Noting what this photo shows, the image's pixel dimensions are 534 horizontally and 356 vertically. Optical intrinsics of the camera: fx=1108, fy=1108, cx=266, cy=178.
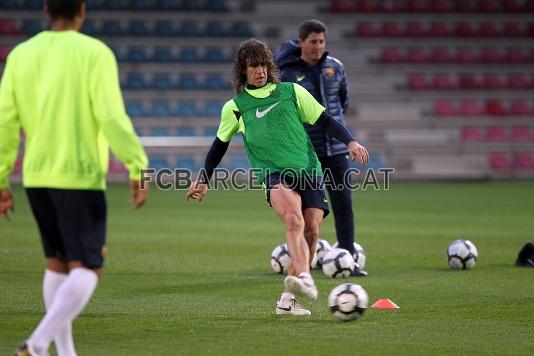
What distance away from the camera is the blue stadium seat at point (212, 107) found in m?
34.4

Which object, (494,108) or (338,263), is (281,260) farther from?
(494,108)

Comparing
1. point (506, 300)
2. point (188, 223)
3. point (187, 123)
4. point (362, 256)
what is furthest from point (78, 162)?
point (187, 123)

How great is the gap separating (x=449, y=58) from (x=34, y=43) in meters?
32.5

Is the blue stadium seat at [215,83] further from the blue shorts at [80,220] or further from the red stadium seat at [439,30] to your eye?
the blue shorts at [80,220]

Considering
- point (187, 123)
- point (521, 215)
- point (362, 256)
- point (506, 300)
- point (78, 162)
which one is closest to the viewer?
point (78, 162)

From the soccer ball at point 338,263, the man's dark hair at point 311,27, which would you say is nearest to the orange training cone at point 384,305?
the soccer ball at point 338,263

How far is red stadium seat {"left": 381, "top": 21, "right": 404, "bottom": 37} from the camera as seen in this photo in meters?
37.7

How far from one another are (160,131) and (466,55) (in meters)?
11.2

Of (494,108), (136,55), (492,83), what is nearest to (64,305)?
(136,55)

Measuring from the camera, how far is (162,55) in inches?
1403

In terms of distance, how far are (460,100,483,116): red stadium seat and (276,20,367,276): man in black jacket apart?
986 inches

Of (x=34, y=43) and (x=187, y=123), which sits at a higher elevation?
(x=34, y=43)

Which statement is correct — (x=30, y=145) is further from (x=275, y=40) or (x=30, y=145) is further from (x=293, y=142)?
(x=275, y=40)

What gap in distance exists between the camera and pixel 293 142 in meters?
8.71
